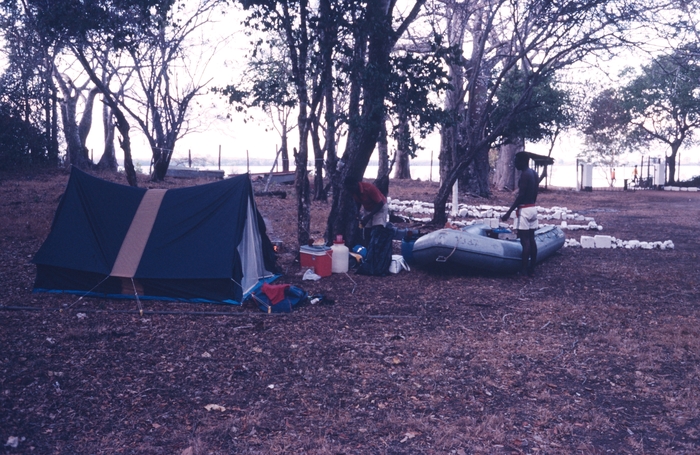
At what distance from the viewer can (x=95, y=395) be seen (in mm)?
4109

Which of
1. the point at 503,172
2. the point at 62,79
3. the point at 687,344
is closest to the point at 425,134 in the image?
the point at 687,344

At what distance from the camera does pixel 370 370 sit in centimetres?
466

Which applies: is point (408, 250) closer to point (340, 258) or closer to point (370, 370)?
point (340, 258)

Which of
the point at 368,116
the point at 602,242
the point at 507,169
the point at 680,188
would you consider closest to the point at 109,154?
the point at 507,169

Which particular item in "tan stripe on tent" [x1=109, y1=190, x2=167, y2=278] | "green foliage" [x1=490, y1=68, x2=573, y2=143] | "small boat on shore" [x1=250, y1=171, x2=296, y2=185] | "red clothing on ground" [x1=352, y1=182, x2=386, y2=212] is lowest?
"tan stripe on tent" [x1=109, y1=190, x2=167, y2=278]

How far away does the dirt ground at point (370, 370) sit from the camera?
3.59 m

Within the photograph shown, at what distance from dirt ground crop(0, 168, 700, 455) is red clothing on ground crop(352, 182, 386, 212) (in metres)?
1.23

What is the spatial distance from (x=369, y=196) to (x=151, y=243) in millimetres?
3141

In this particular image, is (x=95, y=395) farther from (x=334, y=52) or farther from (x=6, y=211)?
(x=6, y=211)

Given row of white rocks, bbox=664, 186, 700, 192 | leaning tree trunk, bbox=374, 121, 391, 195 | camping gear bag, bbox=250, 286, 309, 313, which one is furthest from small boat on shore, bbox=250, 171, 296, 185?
row of white rocks, bbox=664, 186, 700, 192

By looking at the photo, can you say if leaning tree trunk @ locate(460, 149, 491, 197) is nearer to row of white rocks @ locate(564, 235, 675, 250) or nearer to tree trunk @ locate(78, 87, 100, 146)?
row of white rocks @ locate(564, 235, 675, 250)

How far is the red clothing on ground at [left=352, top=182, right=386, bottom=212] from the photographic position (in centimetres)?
839

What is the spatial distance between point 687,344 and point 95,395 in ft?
16.0

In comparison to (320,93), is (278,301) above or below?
below
